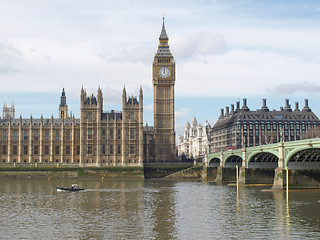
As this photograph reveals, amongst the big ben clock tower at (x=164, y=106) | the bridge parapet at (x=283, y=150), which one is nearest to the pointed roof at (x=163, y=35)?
the big ben clock tower at (x=164, y=106)

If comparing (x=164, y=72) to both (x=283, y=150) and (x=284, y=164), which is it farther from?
(x=284, y=164)

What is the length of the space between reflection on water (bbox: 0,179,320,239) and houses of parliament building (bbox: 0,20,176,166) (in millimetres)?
72896

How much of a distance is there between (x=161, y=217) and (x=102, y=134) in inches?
3990

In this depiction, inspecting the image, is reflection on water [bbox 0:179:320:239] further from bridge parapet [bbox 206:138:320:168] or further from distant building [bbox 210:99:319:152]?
distant building [bbox 210:99:319:152]

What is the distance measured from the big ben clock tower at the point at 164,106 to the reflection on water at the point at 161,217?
8242 centimetres

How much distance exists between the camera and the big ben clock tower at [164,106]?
543 feet

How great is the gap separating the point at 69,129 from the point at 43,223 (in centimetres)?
11316

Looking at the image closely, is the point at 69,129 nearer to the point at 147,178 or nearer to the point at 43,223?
the point at 147,178

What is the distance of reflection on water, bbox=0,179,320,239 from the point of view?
4619 cm

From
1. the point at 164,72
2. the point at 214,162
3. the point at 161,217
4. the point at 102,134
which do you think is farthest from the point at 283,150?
the point at 164,72

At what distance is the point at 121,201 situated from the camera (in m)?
74.2

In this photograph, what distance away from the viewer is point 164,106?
168m

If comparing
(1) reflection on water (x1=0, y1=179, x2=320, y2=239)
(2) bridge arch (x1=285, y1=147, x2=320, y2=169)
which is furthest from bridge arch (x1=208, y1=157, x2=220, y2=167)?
(1) reflection on water (x1=0, y1=179, x2=320, y2=239)

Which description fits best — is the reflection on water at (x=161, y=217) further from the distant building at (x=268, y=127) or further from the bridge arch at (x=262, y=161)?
the distant building at (x=268, y=127)
